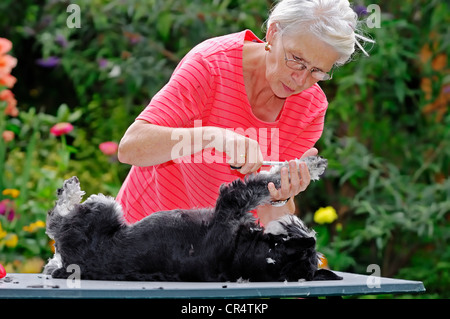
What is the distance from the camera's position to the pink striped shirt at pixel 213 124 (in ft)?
6.32

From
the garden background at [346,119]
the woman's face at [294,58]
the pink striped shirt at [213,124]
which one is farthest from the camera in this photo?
the garden background at [346,119]

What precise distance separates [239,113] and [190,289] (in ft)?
2.45

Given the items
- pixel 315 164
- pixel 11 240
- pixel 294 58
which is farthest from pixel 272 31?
pixel 11 240

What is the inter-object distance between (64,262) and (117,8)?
3.06 m

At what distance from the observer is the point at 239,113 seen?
202 cm

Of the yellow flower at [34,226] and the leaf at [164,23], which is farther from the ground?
the leaf at [164,23]

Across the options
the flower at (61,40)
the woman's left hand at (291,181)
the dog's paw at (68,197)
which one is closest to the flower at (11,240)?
the flower at (61,40)

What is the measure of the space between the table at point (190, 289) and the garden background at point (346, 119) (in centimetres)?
213

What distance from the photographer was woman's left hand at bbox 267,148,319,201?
1660mm

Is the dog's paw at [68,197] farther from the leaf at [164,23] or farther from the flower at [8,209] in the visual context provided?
the leaf at [164,23]

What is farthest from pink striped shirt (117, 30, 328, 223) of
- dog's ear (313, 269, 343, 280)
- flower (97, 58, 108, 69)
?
flower (97, 58, 108, 69)

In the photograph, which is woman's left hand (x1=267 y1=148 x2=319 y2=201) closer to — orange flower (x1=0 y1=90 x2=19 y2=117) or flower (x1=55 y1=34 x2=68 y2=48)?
orange flower (x1=0 y1=90 x2=19 y2=117)

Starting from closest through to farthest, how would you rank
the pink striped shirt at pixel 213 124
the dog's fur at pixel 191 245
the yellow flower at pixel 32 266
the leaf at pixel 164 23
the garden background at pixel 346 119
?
the dog's fur at pixel 191 245 < the pink striped shirt at pixel 213 124 < the yellow flower at pixel 32 266 < the garden background at pixel 346 119 < the leaf at pixel 164 23

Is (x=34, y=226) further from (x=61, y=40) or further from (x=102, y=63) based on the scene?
(x=61, y=40)
